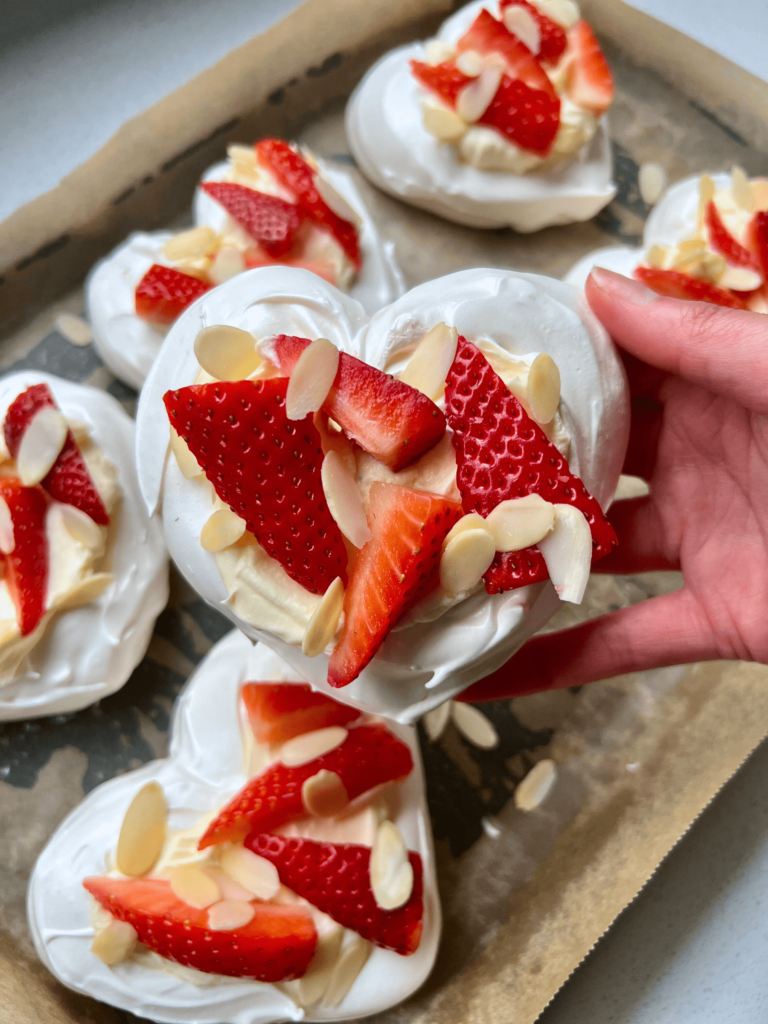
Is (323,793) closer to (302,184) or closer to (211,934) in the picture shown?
(211,934)

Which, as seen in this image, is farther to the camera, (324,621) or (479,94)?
(479,94)

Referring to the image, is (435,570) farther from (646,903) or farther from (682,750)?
(646,903)

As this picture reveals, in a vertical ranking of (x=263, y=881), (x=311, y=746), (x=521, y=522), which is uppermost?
(x=521, y=522)

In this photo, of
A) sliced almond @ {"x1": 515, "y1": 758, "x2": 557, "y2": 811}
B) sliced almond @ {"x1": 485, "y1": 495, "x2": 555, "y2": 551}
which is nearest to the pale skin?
sliced almond @ {"x1": 515, "y1": 758, "x2": 557, "y2": 811}

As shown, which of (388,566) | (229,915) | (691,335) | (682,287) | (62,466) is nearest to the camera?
(388,566)

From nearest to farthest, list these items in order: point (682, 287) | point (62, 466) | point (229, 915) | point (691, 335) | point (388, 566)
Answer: point (388, 566) < point (691, 335) < point (229, 915) < point (62, 466) < point (682, 287)

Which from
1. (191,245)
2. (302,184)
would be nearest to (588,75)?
(302,184)

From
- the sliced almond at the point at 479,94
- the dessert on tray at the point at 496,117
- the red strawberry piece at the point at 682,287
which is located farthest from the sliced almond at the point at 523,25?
the red strawberry piece at the point at 682,287

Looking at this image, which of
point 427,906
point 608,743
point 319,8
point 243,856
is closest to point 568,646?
point 608,743
